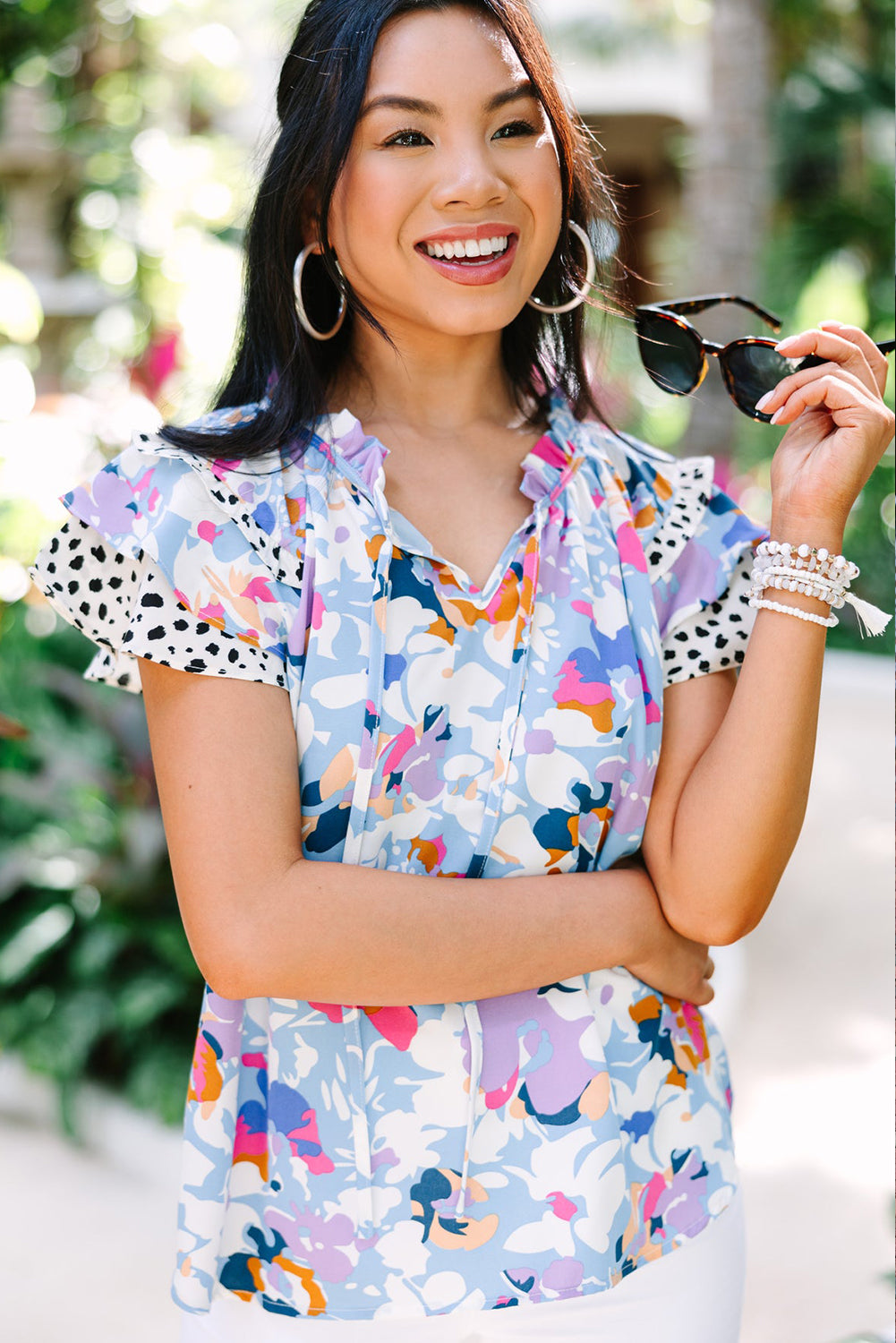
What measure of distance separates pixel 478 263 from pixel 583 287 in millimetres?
322

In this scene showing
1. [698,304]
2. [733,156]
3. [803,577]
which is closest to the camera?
[803,577]

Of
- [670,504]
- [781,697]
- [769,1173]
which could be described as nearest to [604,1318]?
[781,697]

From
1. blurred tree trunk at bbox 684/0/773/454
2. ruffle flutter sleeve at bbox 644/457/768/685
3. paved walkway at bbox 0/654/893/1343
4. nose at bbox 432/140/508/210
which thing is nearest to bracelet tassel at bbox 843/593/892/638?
ruffle flutter sleeve at bbox 644/457/768/685

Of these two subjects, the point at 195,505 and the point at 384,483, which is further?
the point at 384,483

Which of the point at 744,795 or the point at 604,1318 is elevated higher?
the point at 744,795

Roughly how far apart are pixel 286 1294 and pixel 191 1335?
16 centimetres

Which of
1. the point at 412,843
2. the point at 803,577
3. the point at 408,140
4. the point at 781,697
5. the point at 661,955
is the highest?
the point at 408,140

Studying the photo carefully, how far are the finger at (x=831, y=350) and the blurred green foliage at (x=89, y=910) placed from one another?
261 cm

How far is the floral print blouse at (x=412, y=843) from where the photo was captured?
1.38 m

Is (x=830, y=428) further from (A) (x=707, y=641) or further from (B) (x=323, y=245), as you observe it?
(B) (x=323, y=245)

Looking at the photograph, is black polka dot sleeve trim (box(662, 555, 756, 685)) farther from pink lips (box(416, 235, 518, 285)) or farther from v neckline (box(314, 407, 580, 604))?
pink lips (box(416, 235, 518, 285))

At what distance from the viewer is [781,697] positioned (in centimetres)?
144

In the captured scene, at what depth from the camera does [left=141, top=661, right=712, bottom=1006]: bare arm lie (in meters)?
1.33

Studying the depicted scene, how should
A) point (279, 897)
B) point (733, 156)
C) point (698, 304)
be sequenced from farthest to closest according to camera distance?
1. point (733, 156)
2. point (698, 304)
3. point (279, 897)
